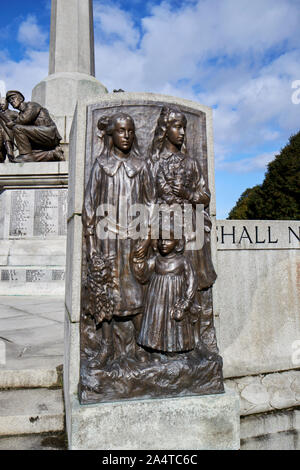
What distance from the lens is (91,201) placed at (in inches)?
92.7

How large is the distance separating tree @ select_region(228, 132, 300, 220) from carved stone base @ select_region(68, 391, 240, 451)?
69.9 ft

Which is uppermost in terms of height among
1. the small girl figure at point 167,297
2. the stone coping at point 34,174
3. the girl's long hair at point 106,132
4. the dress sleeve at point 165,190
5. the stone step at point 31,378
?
the stone coping at point 34,174

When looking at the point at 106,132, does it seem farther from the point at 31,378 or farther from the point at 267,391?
the point at 267,391

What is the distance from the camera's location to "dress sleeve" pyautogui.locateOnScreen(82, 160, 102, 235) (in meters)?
2.34

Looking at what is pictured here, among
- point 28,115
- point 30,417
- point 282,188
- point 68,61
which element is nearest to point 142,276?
point 30,417

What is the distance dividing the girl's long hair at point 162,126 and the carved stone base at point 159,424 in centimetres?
168

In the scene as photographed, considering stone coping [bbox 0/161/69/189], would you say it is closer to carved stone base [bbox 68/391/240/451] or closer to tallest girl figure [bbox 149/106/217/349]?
tallest girl figure [bbox 149/106/217/349]

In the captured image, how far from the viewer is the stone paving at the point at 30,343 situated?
302 centimetres

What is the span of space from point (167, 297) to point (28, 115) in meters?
7.44

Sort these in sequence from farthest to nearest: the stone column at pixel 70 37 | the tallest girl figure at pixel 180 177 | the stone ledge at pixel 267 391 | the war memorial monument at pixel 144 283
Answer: the stone column at pixel 70 37 → the stone ledge at pixel 267 391 → the tallest girl figure at pixel 180 177 → the war memorial monument at pixel 144 283

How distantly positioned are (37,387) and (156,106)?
8.41 feet

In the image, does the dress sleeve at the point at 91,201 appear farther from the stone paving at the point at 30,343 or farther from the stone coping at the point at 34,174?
the stone coping at the point at 34,174

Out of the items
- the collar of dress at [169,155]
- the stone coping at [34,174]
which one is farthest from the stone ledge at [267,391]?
the stone coping at [34,174]
